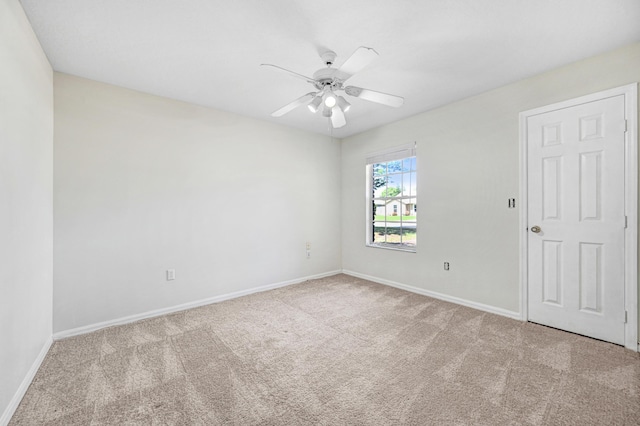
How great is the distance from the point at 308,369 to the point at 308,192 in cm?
298

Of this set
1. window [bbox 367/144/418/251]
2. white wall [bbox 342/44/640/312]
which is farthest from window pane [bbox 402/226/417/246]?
white wall [bbox 342/44/640/312]

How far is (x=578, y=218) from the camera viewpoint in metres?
2.57

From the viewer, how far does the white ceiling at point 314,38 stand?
182 centimetres

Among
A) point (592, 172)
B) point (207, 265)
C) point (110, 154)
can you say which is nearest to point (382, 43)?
point (592, 172)

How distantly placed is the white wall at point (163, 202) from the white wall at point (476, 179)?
1829mm

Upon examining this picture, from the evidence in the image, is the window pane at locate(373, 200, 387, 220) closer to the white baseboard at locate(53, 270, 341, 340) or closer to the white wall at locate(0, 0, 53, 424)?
the white baseboard at locate(53, 270, 341, 340)

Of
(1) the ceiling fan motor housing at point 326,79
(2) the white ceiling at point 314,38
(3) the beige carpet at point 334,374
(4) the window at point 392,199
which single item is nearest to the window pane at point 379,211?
(4) the window at point 392,199

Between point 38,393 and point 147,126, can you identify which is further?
point 147,126

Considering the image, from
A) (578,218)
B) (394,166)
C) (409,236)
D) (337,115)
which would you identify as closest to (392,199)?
(394,166)

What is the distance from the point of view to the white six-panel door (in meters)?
2.38

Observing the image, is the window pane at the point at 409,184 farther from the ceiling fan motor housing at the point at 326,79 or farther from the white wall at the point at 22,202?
the white wall at the point at 22,202

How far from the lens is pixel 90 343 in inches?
97.4

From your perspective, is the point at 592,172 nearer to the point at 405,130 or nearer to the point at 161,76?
the point at 405,130

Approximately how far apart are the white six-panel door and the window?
4.74 feet
